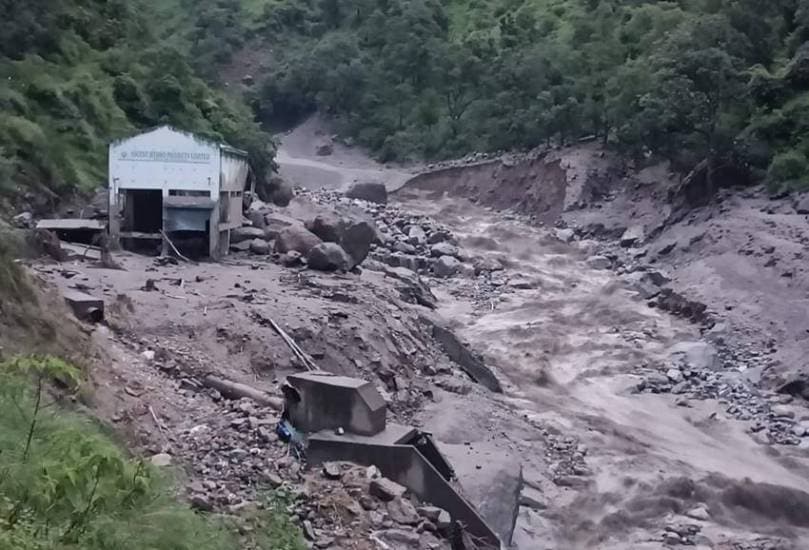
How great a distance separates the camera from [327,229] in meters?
24.2

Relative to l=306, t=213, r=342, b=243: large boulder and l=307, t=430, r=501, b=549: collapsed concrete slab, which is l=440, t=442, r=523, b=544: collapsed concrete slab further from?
l=306, t=213, r=342, b=243: large boulder

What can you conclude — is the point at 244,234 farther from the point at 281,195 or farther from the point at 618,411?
the point at 281,195

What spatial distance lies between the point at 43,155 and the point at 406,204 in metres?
19.1

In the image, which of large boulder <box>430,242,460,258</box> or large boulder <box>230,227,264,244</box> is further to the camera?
large boulder <box>430,242,460,258</box>

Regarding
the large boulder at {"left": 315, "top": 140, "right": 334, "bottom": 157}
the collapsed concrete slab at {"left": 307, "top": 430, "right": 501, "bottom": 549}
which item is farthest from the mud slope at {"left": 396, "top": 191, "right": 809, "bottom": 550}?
the large boulder at {"left": 315, "top": 140, "right": 334, "bottom": 157}

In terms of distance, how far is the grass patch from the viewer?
230 inches

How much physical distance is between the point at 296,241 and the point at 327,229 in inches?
41.7

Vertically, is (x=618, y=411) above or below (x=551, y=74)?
below

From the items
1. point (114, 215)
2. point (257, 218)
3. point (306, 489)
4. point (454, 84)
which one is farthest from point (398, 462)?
point (454, 84)

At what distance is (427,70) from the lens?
56.2 m

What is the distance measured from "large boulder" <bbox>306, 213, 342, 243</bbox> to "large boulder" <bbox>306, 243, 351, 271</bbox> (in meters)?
1.76

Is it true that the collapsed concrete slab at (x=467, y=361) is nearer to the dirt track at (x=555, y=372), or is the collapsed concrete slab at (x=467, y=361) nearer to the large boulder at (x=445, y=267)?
the dirt track at (x=555, y=372)

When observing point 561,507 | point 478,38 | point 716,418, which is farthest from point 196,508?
point 478,38

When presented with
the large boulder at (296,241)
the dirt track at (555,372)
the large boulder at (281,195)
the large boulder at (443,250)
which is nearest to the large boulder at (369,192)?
the large boulder at (281,195)
